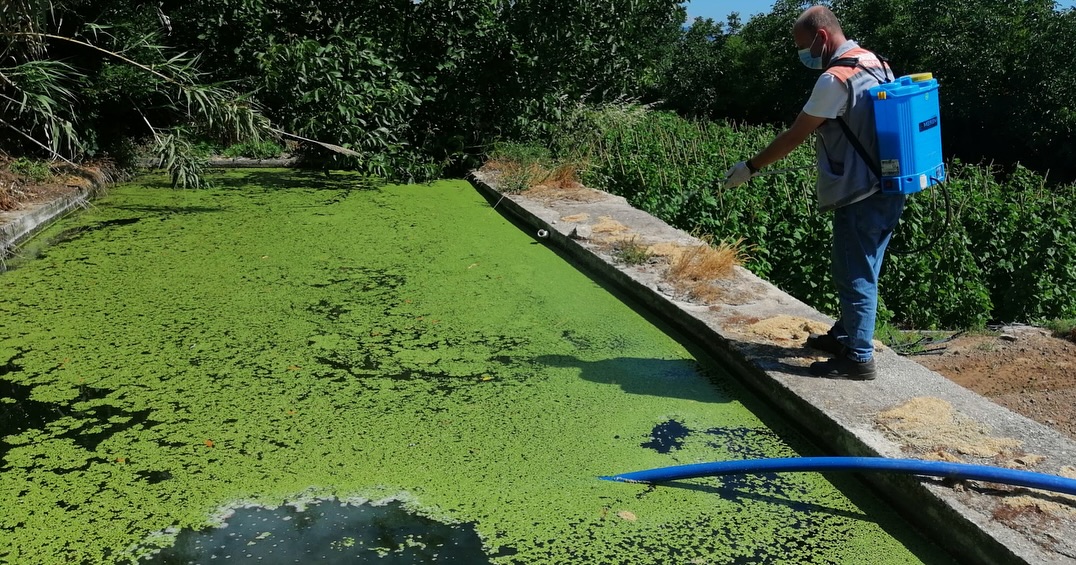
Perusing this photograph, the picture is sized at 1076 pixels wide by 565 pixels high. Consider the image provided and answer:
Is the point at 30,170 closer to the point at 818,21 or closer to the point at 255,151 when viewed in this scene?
the point at 255,151

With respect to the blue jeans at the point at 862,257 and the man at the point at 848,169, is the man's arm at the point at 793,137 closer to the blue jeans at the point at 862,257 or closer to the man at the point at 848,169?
the man at the point at 848,169

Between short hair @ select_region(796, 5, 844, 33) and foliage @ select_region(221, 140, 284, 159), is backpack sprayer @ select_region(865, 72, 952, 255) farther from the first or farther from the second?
foliage @ select_region(221, 140, 284, 159)

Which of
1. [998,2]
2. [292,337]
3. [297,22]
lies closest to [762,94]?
[998,2]

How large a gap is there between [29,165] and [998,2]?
16393 millimetres

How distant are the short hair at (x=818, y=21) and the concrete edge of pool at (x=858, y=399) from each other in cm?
128

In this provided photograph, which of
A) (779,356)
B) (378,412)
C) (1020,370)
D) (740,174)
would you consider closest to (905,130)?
(740,174)

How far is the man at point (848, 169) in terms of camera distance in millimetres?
3125

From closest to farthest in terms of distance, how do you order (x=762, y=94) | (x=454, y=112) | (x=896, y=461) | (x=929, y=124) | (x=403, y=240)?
(x=896, y=461) → (x=929, y=124) → (x=403, y=240) → (x=454, y=112) → (x=762, y=94)

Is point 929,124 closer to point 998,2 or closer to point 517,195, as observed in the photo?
point 517,195

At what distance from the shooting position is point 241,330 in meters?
4.29

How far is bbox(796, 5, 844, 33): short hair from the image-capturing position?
10.8 ft

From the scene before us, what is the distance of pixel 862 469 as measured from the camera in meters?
2.68

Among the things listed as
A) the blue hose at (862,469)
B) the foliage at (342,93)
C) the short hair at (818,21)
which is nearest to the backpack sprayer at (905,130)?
the short hair at (818,21)

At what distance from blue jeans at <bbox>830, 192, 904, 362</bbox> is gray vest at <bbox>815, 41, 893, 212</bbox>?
66 millimetres
